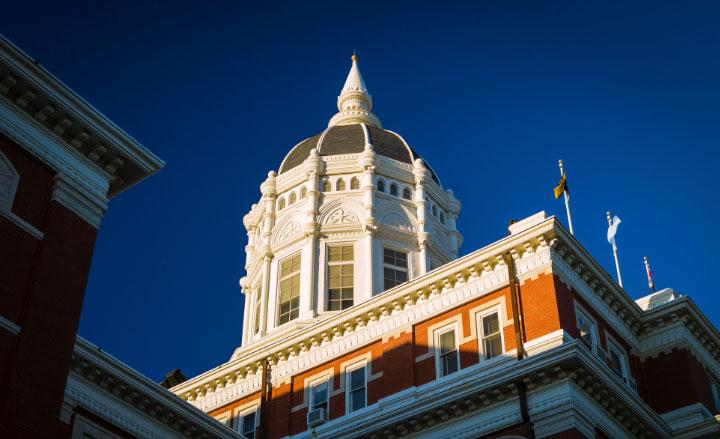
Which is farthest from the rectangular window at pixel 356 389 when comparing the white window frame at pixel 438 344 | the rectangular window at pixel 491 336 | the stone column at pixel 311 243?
the stone column at pixel 311 243

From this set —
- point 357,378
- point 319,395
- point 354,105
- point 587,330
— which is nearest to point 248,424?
point 319,395

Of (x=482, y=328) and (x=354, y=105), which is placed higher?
(x=354, y=105)

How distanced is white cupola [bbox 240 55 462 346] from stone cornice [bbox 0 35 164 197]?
2082 cm

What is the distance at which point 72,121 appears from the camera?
27250mm

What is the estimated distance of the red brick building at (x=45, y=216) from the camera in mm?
24016

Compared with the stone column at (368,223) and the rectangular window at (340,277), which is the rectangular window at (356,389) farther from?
the rectangular window at (340,277)

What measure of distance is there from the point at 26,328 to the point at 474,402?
1613 centimetres

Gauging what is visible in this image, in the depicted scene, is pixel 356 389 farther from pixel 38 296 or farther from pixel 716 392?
pixel 38 296

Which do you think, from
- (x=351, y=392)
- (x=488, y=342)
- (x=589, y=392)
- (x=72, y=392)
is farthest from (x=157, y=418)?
(x=589, y=392)

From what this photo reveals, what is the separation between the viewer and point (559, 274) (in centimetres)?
3706

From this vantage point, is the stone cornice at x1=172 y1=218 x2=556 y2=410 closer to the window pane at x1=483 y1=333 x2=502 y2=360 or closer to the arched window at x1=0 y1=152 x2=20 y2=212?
the window pane at x1=483 y1=333 x2=502 y2=360

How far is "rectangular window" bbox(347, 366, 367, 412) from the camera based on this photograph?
39562 mm

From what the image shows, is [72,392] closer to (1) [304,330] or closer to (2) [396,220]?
(1) [304,330]

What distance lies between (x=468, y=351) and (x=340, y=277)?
14.1 meters
